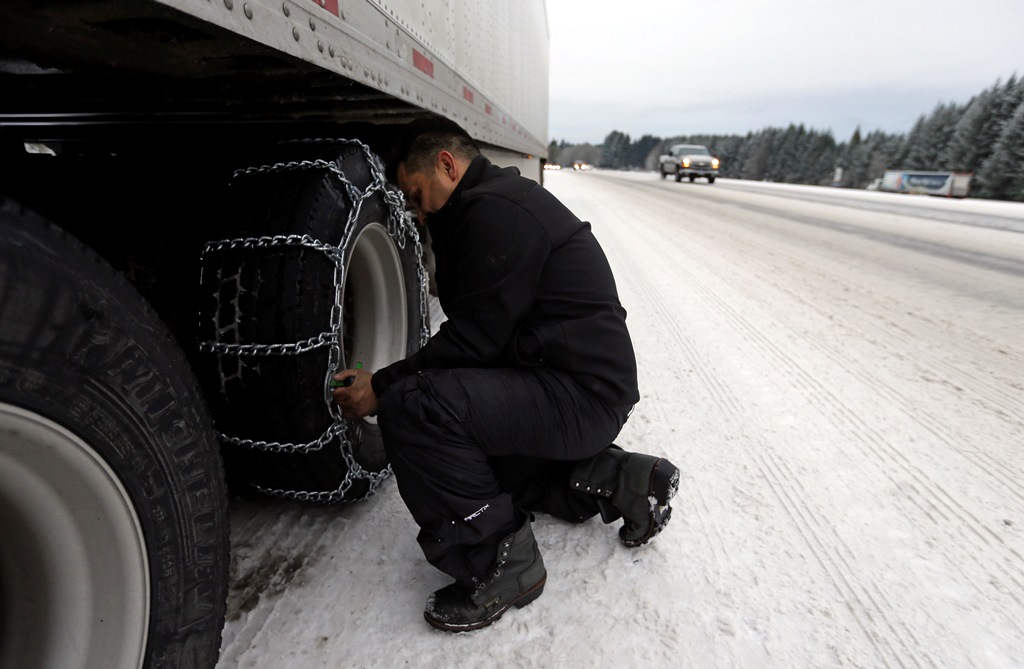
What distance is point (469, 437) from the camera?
173 cm

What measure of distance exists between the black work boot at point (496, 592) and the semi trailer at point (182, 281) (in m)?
0.54

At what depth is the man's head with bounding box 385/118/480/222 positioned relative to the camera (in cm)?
191

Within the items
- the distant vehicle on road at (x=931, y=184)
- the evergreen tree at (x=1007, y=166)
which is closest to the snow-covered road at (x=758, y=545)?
the distant vehicle on road at (x=931, y=184)

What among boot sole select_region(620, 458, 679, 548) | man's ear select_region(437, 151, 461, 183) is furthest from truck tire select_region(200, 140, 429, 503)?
boot sole select_region(620, 458, 679, 548)

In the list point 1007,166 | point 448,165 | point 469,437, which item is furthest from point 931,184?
point 469,437

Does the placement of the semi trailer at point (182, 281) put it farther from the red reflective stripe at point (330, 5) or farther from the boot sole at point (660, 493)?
the boot sole at point (660, 493)

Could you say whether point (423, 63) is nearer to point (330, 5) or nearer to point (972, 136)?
point (330, 5)

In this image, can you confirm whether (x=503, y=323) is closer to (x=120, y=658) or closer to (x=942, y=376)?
(x=120, y=658)

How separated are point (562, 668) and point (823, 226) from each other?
39.0ft

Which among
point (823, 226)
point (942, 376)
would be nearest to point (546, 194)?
point (942, 376)

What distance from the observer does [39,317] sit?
0.88m

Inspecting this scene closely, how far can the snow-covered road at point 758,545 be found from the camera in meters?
1.65

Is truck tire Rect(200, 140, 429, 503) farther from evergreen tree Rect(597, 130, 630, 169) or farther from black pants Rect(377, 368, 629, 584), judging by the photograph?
evergreen tree Rect(597, 130, 630, 169)

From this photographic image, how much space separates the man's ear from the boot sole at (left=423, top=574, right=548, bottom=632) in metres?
1.34
